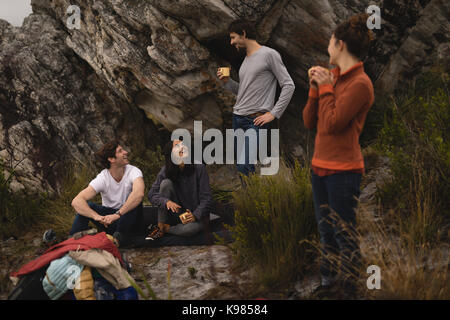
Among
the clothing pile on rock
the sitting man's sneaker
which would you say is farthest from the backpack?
the sitting man's sneaker

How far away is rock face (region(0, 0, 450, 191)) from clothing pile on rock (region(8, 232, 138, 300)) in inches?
129

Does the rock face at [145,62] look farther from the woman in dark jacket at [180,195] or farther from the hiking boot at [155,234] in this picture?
the hiking boot at [155,234]

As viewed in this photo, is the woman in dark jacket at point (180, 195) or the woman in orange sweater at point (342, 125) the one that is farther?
the woman in dark jacket at point (180, 195)

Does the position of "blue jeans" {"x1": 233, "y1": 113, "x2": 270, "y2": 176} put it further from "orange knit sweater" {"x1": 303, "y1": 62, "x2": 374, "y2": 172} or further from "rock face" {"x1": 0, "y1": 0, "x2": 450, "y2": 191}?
"orange knit sweater" {"x1": 303, "y1": 62, "x2": 374, "y2": 172}

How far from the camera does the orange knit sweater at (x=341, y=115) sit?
2572mm

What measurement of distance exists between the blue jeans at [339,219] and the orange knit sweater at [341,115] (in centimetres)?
11

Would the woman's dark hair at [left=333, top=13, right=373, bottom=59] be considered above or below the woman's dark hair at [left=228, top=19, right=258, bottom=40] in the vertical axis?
below

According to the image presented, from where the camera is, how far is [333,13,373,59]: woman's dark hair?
8.58 ft

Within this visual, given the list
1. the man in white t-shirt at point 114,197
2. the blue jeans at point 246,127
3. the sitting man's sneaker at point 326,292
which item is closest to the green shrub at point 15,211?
the man in white t-shirt at point 114,197

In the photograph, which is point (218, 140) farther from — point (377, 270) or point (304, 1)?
point (377, 270)

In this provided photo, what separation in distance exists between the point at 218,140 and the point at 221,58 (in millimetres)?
1412

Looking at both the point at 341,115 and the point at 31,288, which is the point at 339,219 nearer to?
the point at 341,115

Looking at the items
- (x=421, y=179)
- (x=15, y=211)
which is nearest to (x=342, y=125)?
(x=421, y=179)

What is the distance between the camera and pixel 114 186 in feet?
15.4
